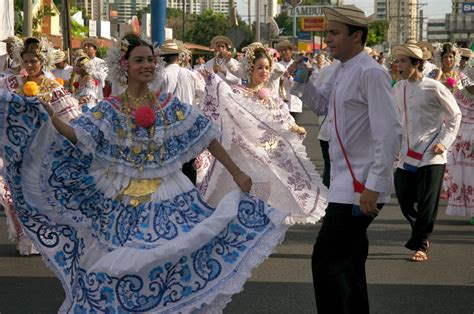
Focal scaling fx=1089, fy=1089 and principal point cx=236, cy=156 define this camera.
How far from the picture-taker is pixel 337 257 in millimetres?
5727

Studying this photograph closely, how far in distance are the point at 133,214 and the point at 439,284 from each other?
2.87 meters

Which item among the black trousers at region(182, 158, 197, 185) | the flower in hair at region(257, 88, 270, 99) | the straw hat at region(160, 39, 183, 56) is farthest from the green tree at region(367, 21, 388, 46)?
the black trousers at region(182, 158, 197, 185)

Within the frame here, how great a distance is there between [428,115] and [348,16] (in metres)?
3.47

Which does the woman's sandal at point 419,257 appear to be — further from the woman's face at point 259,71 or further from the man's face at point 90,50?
the man's face at point 90,50

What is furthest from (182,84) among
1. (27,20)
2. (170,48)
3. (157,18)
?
(27,20)

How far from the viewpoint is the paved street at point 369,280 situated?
7.21 m

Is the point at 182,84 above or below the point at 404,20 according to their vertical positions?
above

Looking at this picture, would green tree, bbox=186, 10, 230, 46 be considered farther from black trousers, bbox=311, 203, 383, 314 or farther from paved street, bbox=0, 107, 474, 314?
black trousers, bbox=311, 203, 383, 314

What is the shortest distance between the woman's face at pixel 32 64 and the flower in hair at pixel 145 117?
125 inches

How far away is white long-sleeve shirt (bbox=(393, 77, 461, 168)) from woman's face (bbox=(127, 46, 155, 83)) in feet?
10.6

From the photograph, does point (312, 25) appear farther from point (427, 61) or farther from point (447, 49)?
point (447, 49)

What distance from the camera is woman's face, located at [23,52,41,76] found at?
915 cm

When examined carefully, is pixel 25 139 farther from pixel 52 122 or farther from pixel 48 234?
pixel 48 234

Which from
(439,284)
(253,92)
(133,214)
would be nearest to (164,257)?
(133,214)
